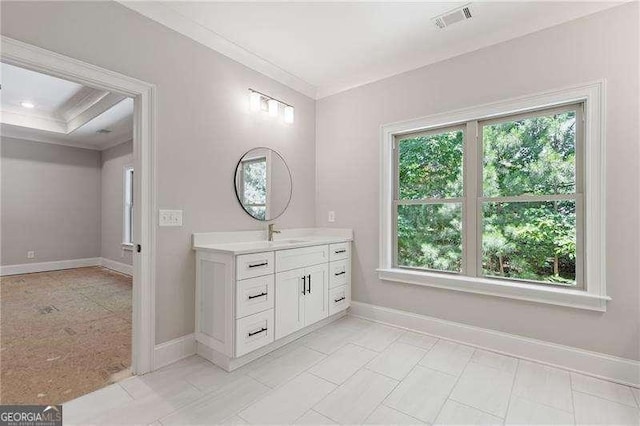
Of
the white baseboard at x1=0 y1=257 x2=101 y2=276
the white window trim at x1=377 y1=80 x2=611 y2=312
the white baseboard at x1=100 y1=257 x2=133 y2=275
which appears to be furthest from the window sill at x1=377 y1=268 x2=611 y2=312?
the white baseboard at x1=0 y1=257 x2=101 y2=276

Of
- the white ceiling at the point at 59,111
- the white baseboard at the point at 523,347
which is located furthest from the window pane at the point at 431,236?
the white ceiling at the point at 59,111

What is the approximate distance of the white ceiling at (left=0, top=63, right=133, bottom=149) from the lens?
381 cm

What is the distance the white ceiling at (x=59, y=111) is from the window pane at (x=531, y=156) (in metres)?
4.34

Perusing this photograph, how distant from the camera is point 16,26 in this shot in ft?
5.51

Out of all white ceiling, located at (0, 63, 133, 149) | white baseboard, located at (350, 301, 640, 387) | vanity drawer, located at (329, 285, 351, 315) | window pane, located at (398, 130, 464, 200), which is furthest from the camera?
white ceiling, located at (0, 63, 133, 149)

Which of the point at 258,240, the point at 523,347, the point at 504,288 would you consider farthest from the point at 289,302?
the point at 523,347

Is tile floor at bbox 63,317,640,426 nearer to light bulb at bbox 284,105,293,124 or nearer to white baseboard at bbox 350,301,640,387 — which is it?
white baseboard at bbox 350,301,640,387

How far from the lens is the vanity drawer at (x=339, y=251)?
310cm

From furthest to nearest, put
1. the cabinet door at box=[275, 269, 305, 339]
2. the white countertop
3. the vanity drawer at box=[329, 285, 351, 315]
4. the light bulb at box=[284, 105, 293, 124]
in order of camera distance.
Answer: the light bulb at box=[284, 105, 293, 124]
the vanity drawer at box=[329, 285, 351, 315]
the cabinet door at box=[275, 269, 305, 339]
the white countertop

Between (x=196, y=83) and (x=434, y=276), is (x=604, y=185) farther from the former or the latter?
(x=196, y=83)

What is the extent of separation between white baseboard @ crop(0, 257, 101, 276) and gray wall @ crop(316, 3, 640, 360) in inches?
223

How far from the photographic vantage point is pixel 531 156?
8.21 feet

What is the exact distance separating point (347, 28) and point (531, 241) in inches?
92.0

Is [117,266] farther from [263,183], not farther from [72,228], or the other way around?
[263,183]
